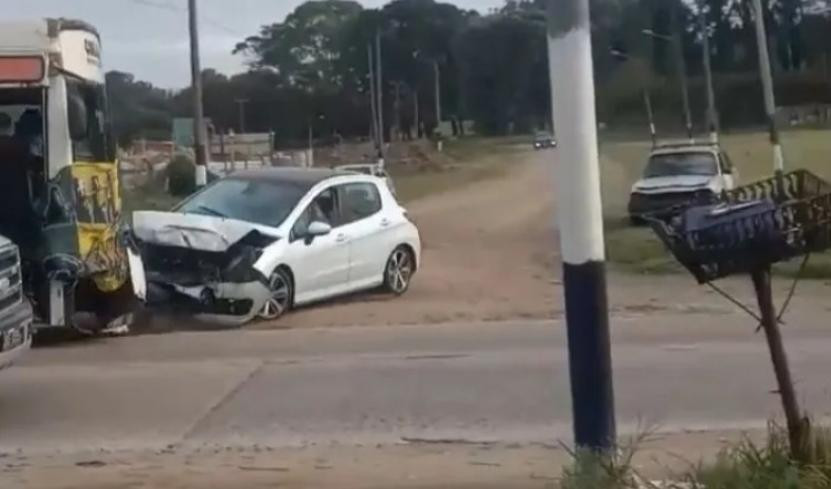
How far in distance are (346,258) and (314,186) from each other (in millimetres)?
928

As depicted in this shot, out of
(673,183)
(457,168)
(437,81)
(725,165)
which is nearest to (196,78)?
(673,183)

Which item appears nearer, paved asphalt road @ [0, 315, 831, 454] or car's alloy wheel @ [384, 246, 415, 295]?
paved asphalt road @ [0, 315, 831, 454]

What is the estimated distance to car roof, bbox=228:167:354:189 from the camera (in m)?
19.4

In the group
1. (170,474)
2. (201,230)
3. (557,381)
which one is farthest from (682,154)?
(170,474)

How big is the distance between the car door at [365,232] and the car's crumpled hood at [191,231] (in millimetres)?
1752

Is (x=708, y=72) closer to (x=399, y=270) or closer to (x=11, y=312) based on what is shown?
(x=399, y=270)

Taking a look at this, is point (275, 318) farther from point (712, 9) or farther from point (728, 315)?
point (712, 9)

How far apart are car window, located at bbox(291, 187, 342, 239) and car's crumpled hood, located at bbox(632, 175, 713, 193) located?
14.3m

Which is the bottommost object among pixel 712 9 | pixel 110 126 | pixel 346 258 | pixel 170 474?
pixel 170 474

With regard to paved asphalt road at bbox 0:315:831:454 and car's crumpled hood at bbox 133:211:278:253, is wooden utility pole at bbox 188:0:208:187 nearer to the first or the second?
car's crumpled hood at bbox 133:211:278:253

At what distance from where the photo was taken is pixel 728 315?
1731 cm

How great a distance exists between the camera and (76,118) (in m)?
14.9

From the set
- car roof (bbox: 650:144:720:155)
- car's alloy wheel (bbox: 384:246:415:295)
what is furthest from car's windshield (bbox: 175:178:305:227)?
car roof (bbox: 650:144:720:155)

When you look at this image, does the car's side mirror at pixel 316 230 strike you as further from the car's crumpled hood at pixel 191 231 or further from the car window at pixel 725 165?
the car window at pixel 725 165
